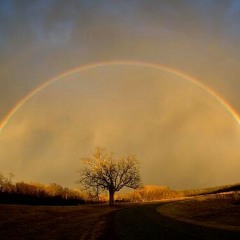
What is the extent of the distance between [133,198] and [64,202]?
3396cm

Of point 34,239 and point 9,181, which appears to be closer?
point 34,239

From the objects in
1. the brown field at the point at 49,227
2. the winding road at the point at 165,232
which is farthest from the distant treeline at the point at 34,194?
the winding road at the point at 165,232

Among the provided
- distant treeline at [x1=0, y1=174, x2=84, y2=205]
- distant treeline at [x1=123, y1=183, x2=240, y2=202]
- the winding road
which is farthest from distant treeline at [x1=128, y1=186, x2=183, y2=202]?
the winding road

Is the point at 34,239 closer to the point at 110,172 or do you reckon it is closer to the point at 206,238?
the point at 206,238

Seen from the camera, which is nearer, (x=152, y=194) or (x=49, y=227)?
(x=49, y=227)

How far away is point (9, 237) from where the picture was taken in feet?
83.7

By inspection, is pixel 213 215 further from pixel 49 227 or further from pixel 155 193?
pixel 155 193

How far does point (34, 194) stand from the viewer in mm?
85062

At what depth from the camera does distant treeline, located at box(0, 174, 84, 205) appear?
78938mm

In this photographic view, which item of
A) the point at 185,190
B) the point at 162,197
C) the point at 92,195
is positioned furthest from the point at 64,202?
the point at 185,190

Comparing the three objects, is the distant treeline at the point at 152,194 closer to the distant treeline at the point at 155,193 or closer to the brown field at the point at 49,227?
the distant treeline at the point at 155,193

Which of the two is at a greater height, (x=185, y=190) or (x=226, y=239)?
(x=185, y=190)

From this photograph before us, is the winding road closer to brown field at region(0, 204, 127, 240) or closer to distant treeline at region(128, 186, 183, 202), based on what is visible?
brown field at region(0, 204, 127, 240)

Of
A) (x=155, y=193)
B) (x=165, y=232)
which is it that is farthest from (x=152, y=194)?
(x=165, y=232)
